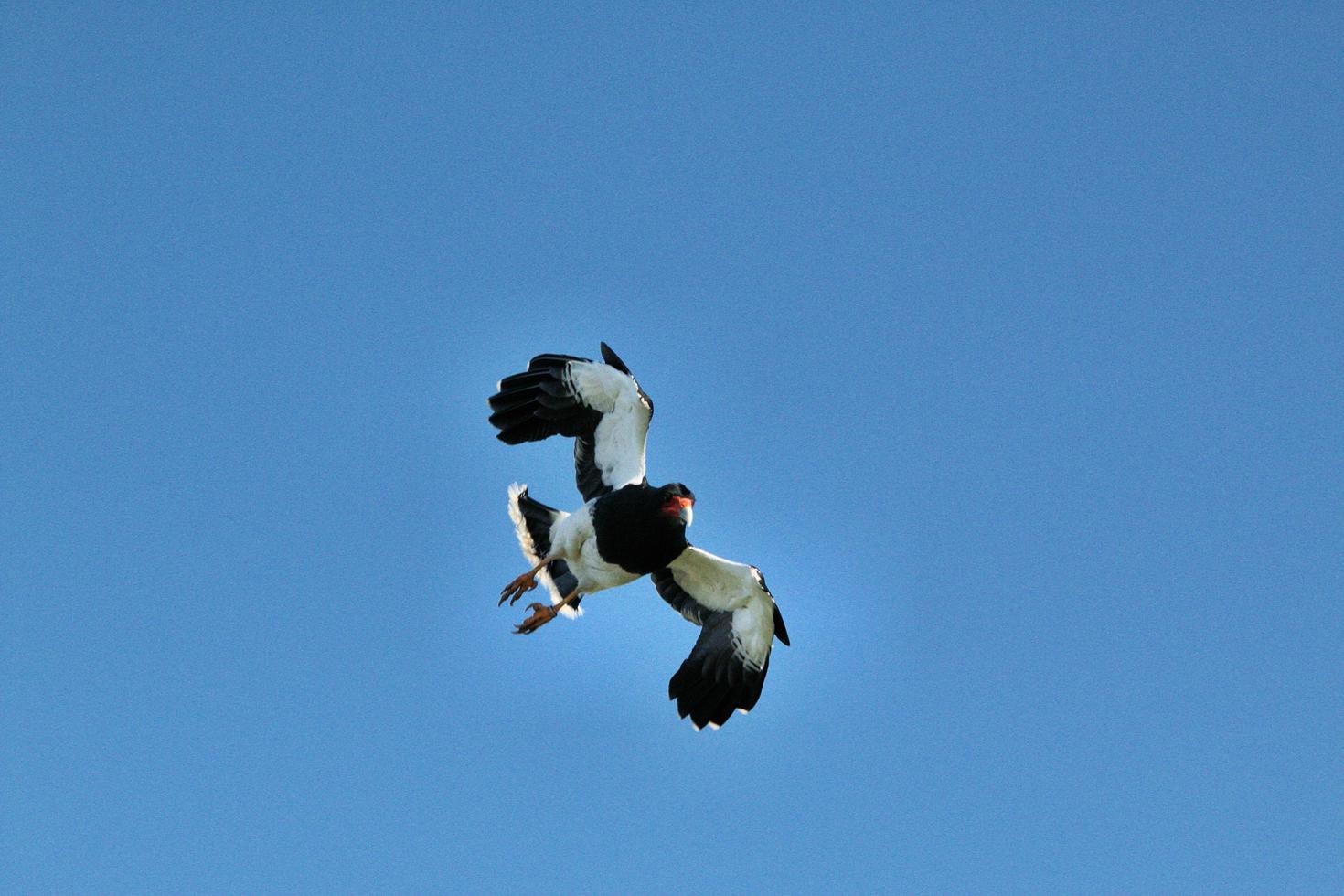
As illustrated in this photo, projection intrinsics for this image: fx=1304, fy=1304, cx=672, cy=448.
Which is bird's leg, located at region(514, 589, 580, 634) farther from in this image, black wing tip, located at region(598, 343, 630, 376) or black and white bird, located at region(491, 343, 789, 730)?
black wing tip, located at region(598, 343, 630, 376)

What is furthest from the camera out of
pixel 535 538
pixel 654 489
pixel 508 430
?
pixel 535 538

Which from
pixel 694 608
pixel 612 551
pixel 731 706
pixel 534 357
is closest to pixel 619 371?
pixel 534 357

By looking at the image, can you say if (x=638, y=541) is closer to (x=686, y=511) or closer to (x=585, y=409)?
(x=686, y=511)

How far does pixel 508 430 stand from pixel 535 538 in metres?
2.00

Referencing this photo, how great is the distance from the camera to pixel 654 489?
14.4m

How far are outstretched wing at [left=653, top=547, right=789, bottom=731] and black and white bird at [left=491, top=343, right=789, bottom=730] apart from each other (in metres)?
Answer: 0.01

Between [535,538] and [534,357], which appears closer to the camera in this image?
[534,357]

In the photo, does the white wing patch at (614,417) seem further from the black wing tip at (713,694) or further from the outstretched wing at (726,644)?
the black wing tip at (713,694)

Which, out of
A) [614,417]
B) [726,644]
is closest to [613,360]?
[614,417]

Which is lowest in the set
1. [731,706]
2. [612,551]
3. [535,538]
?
→ [731,706]

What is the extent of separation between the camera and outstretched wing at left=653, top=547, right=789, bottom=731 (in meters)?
15.3

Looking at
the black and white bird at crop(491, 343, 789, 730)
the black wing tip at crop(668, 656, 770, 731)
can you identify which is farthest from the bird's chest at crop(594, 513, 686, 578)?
the black wing tip at crop(668, 656, 770, 731)

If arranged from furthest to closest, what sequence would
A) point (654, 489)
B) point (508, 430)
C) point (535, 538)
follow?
point (535, 538), point (508, 430), point (654, 489)

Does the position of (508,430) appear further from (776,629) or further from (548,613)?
(776,629)
